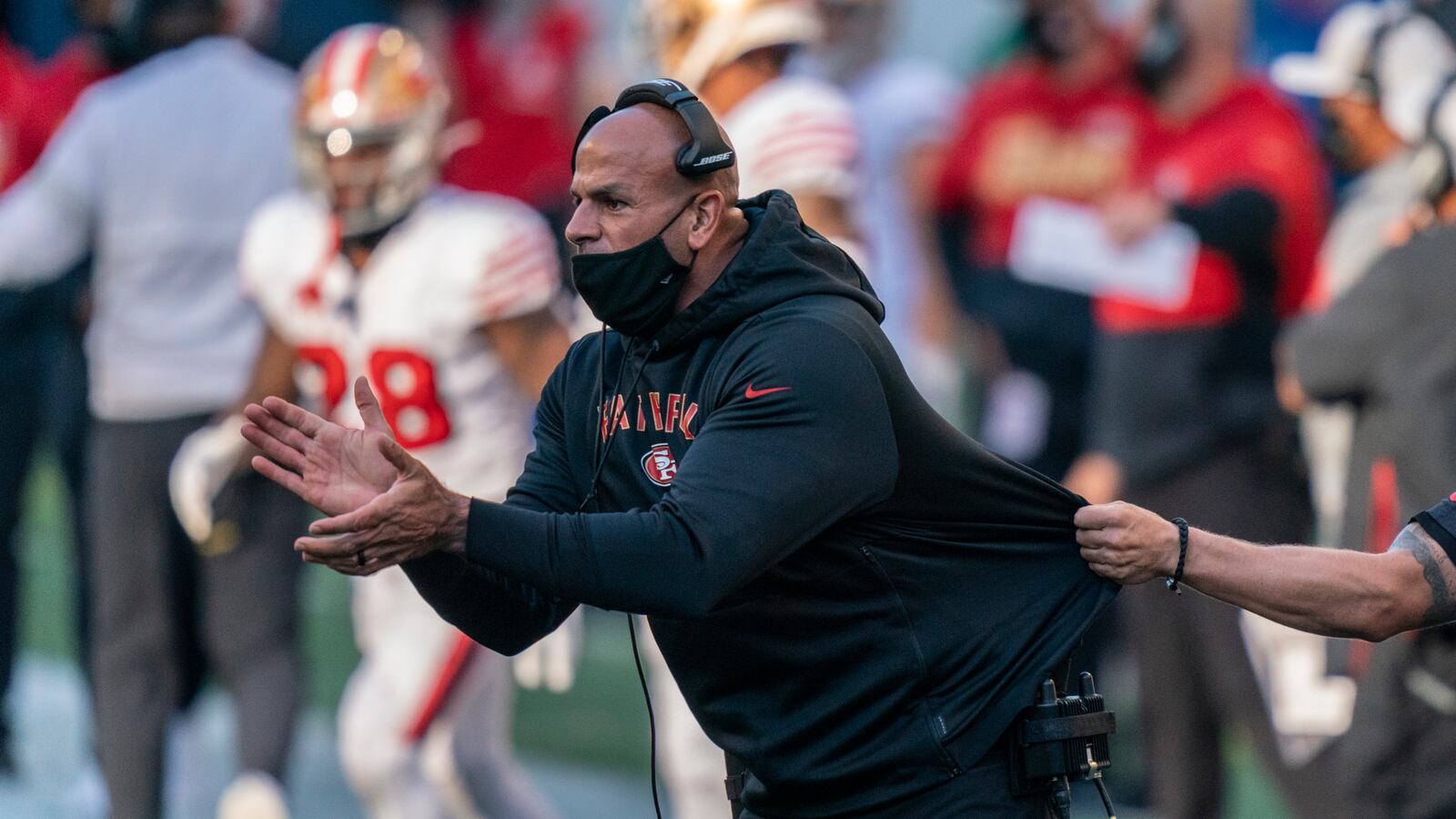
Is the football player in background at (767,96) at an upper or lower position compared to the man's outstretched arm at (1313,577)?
upper

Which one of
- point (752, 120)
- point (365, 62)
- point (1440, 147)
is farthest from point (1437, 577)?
point (365, 62)

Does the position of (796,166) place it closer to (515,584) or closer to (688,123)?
(688,123)

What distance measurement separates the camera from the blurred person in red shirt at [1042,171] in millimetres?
7035

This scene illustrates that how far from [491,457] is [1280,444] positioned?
6.57ft

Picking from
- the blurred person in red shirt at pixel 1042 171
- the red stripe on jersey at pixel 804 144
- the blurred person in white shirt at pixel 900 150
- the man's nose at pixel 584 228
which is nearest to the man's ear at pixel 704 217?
the man's nose at pixel 584 228

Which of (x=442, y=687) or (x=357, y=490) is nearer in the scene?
(x=357, y=490)

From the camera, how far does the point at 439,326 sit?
17.3 ft

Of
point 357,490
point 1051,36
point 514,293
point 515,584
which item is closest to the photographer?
point 357,490

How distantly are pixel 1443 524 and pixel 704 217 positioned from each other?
110 centimetres

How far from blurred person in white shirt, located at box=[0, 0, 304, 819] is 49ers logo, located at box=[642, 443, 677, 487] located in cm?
281

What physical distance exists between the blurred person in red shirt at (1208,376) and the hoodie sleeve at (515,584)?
2483 mm

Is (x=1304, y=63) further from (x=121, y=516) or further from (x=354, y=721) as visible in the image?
(x=121, y=516)

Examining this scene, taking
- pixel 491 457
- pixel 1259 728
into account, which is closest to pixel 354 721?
pixel 491 457

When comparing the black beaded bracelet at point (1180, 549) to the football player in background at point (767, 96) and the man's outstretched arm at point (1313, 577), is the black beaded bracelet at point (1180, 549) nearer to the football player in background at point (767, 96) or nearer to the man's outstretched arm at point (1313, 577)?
the man's outstretched arm at point (1313, 577)
